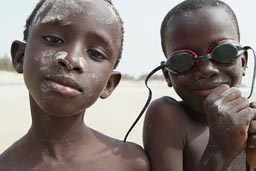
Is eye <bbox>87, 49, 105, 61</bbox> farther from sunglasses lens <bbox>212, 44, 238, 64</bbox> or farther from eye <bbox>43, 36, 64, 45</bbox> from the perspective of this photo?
sunglasses lens <bbox>212, 44, 238, 64</bbox>

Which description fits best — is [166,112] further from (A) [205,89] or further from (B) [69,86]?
(B) [69,86]

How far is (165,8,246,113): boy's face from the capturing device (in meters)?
2.01

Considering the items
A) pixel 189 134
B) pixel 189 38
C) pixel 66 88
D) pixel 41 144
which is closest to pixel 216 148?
pixel 189 134

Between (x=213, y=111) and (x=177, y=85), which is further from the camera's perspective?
(x=177, y=85)

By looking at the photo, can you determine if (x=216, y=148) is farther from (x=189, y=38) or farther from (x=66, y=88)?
(x=66, y=88)

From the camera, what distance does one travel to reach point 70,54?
1839 mm

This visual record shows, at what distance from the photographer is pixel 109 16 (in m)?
2.03

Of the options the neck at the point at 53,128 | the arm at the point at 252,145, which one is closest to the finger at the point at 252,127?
the arm at the point at 252,145

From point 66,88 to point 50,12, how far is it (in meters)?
0.37

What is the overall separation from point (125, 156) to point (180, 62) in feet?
1.68

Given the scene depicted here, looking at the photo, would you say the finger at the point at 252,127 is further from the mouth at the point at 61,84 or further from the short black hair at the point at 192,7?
the mouth at the point at 61,84

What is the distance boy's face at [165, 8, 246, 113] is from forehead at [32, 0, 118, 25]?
1.03ft

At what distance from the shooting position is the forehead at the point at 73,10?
1936 millimetres

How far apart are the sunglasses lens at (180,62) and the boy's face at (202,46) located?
1.2 inches
